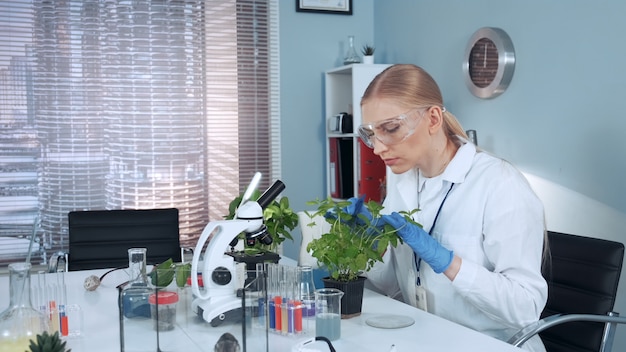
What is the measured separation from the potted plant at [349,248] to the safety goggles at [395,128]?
9.2 inches

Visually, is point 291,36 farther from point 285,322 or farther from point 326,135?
point 285,322

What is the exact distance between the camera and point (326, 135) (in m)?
4.19

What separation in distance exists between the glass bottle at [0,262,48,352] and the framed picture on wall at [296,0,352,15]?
3178mm

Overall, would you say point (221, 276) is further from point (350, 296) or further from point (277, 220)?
point (277, 220)

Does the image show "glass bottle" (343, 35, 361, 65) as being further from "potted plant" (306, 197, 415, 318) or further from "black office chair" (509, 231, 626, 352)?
"potted plant" (306, 197, 415, 318)

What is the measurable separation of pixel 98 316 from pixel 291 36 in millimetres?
2674

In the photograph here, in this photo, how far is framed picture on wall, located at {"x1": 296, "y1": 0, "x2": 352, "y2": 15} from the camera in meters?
4.13

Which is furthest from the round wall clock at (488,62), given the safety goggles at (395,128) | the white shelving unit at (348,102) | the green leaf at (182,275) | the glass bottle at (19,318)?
the glass bottle at (19,318)

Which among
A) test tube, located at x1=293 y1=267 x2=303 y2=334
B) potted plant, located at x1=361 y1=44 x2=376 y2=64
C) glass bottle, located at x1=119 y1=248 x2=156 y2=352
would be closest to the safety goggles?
test tube, located at x1=293 y1=267 x2=303 y2=334

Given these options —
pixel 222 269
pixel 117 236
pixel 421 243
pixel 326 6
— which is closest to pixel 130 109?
pixel 117 236

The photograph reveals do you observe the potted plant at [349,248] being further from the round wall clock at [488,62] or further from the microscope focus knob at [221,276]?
the round wall clock at [488,62]

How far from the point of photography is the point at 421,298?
1907 millimetres

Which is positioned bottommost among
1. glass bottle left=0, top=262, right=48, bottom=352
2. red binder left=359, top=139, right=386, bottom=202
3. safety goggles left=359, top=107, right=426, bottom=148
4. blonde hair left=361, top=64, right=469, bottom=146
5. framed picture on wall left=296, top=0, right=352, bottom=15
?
glass bottle left=0, top=262, right=48, bottom=352

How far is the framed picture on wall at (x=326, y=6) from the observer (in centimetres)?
413
